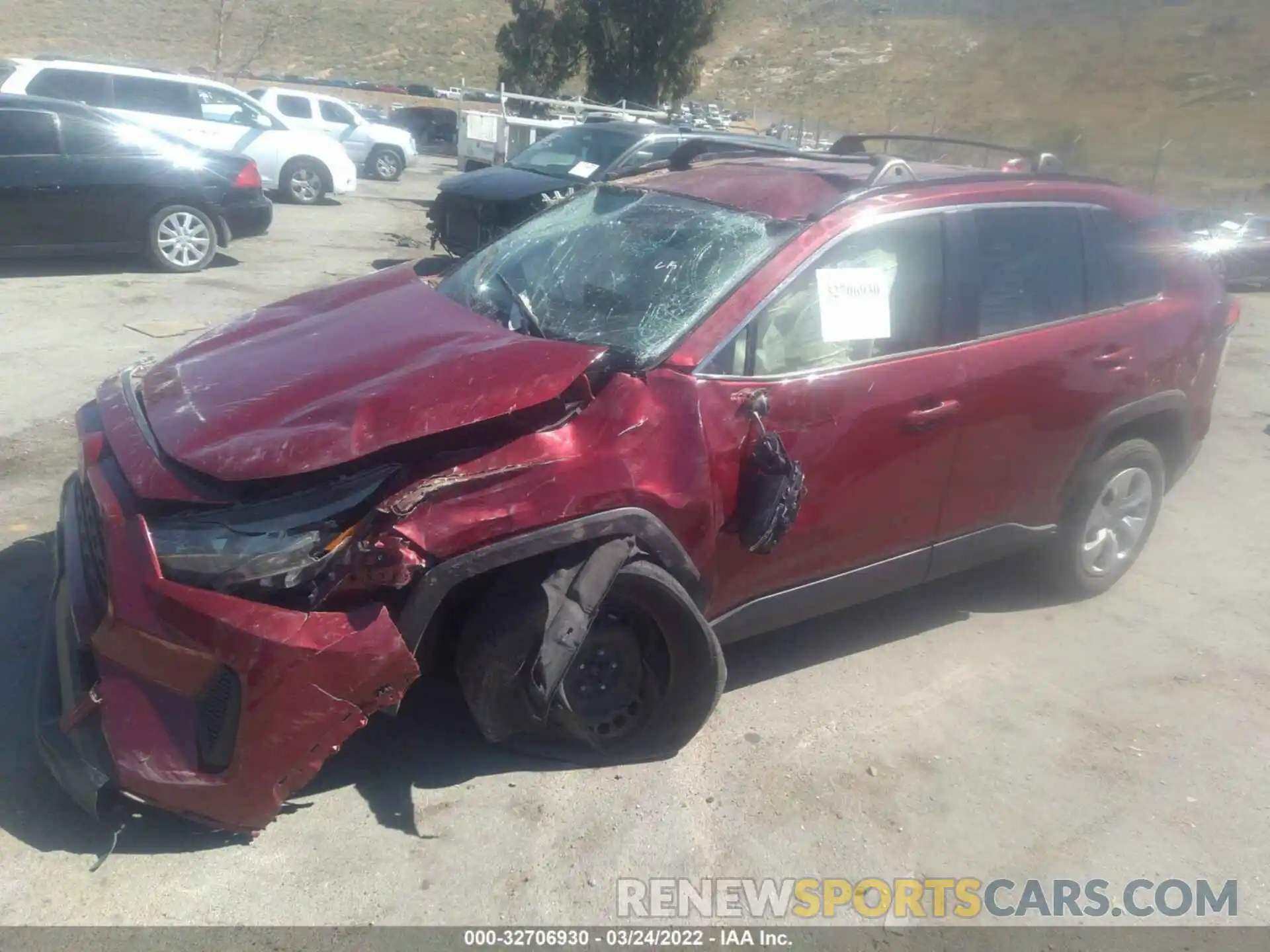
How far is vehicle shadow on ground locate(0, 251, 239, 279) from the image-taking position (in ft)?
31.8

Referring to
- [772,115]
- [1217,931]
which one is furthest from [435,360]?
[772,115]

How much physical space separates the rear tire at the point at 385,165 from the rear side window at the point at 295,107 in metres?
1.41

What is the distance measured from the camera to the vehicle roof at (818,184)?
12.4 ft

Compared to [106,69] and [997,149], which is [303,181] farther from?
[997,149]

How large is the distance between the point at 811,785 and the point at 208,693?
1863 mm

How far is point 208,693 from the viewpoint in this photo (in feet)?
8.70

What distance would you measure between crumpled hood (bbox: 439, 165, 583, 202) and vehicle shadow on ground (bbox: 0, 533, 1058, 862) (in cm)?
652

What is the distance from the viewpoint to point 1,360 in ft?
23.1

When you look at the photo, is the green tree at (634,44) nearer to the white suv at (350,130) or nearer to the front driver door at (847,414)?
the white suv at (350,130)

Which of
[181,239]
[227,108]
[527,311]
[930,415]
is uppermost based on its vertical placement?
[227,108]

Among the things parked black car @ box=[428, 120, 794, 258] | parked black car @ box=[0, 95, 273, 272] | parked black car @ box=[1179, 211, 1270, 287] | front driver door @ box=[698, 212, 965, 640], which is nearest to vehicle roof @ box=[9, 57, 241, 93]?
parked black car @ box=[0, 95, 273, 272]

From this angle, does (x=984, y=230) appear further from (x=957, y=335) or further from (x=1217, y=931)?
(x=1217, y=931)

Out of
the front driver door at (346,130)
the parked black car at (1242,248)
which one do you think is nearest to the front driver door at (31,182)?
the front driver door at (346,130)

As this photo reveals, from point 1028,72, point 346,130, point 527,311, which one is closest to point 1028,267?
point 527,311
